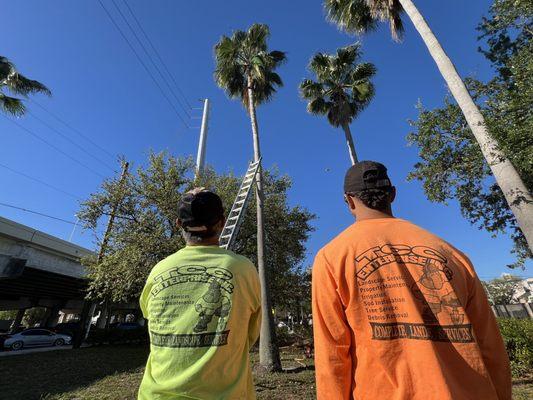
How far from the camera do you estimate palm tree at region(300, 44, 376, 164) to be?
15875mm

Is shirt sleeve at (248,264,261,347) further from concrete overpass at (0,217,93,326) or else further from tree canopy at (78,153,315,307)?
concrete overpass at (0,217,93,326)

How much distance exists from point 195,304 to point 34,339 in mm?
28894

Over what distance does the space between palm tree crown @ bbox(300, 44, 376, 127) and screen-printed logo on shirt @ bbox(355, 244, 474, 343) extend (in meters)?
14.9

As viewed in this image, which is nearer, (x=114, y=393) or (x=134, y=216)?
(x=114, y=393)

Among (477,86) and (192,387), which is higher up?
(477,86)

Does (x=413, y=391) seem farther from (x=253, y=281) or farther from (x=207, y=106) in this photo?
(x=207, y=106)

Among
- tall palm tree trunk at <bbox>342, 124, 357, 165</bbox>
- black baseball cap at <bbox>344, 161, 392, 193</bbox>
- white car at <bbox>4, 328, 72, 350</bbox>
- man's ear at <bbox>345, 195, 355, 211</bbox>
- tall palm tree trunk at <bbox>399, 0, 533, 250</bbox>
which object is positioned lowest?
man's ear at <bbox>345, 195, 355, 211</bbox>

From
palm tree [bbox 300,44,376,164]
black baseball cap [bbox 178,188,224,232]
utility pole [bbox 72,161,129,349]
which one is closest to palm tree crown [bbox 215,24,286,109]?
palm tree [bbox 300,44,376,164]

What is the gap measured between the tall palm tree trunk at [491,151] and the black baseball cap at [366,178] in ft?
20.6

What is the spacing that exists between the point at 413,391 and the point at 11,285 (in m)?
31.7

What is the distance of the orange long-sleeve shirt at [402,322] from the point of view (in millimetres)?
1451

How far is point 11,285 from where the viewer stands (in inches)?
982

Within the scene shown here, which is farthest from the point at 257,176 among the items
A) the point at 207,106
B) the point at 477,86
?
the point at 207,106

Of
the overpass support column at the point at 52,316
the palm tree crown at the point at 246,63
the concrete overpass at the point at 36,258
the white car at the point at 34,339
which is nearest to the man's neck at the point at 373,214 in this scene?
the palm tree crown at the point at 246,63
